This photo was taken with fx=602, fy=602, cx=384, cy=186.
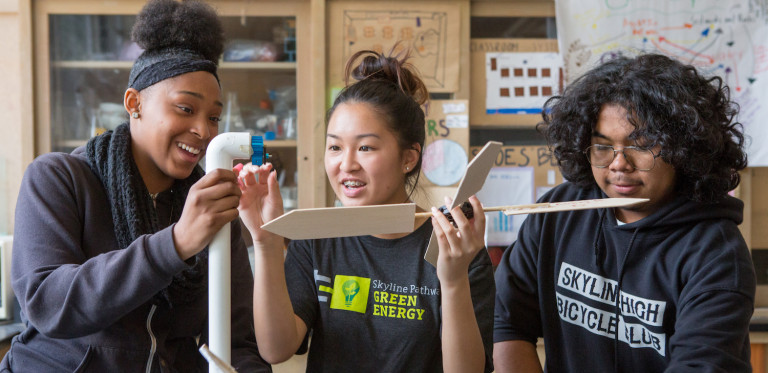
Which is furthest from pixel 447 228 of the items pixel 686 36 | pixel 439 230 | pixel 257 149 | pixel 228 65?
pixel 686 36

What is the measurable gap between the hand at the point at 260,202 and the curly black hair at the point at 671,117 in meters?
0.59

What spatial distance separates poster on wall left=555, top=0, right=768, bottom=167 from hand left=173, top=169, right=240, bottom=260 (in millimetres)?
1839

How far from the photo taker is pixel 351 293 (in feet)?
3.61

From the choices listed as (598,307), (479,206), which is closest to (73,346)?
(479,206)

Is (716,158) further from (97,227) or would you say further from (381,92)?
(97,227)

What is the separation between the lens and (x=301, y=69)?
2365mm

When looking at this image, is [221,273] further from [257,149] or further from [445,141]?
[445,141]

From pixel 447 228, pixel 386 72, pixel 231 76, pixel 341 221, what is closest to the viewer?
pixel 341 221

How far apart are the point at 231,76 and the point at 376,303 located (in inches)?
63.5

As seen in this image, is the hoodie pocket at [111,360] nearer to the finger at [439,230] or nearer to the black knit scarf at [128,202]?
the black knit scarf at [128,202]

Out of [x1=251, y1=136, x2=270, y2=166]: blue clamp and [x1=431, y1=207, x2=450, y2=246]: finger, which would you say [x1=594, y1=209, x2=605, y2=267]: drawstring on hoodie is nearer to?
[x1=431, y1=207, x2=450, y2=246]: finger

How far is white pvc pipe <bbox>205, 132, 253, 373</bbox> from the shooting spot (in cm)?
74

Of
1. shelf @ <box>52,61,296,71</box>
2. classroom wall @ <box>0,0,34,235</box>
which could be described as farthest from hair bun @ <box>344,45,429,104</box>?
classroom wall @ <box>0,0,34,235</box>

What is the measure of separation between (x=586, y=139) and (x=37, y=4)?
2145mm
